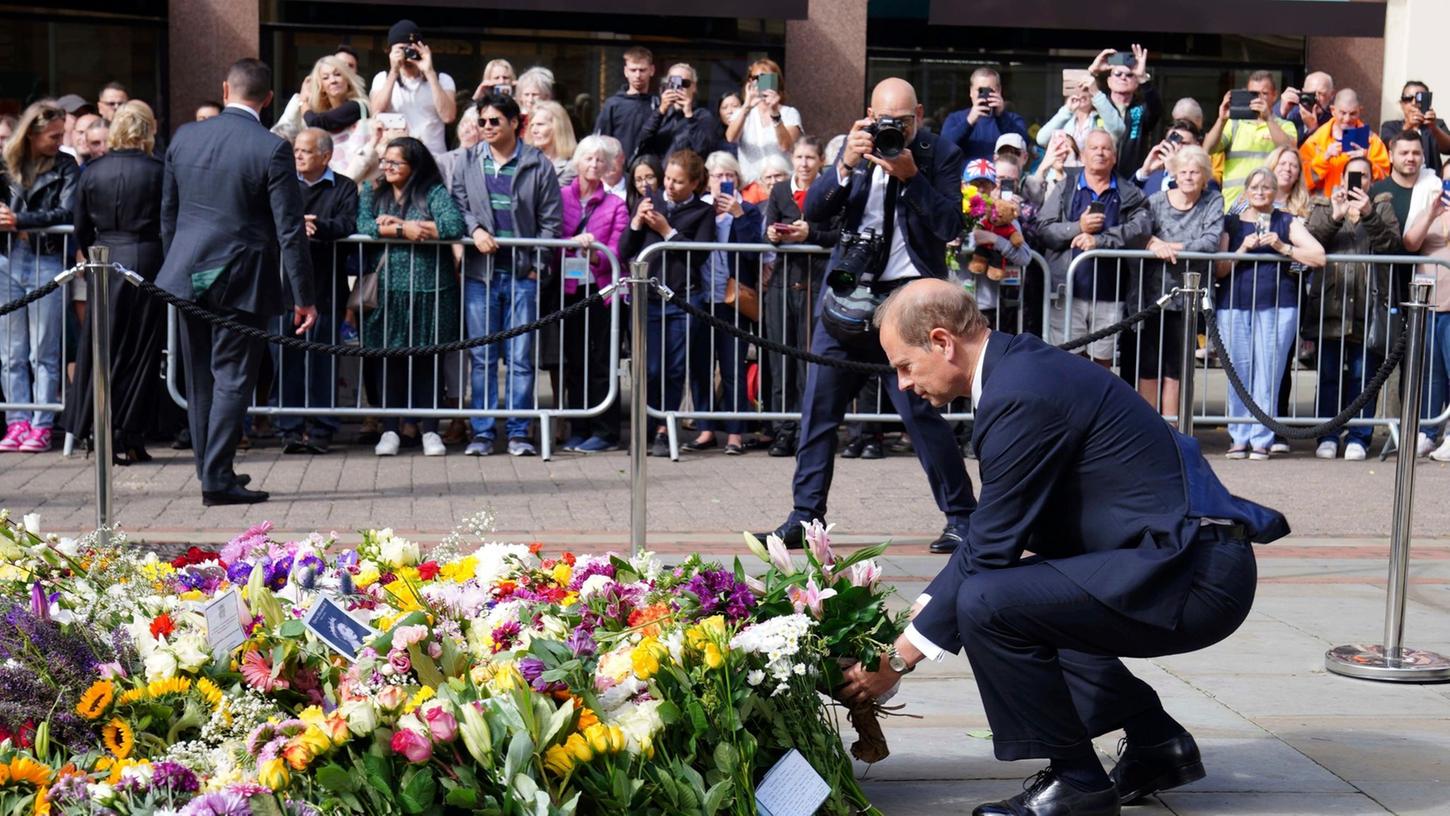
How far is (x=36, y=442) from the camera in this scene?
10.4 m

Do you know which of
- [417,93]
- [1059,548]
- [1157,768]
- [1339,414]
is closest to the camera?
[1059,548]

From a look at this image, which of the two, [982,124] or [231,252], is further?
[982,124]

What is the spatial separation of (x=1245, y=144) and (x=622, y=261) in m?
4.95

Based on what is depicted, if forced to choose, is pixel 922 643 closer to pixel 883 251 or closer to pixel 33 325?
pixel 883 251

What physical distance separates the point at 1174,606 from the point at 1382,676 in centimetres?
202

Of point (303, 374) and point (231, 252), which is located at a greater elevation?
point (231, 252)

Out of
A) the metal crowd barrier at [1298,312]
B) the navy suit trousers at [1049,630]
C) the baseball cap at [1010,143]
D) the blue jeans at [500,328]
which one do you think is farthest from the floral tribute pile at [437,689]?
the baseball cap at [1010,143]

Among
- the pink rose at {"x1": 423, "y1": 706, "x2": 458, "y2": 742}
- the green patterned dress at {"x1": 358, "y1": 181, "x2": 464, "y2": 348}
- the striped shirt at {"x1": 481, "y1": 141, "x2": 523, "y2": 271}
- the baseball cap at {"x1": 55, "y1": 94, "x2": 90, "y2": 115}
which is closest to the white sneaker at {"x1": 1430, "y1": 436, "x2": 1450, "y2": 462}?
the striped shirt at {"x1": 481, "y1": 141, "x2": 523, "y2": 271}

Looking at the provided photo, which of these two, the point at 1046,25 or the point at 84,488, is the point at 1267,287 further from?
the point at 84,488

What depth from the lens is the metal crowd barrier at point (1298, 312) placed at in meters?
11.0

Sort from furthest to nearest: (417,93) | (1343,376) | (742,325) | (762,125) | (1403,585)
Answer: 1. (762,125)
2. (417,93)
3. (1343,376)
4. (742,325)
5. (1403,585)

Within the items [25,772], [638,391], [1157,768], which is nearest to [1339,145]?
[638,391]

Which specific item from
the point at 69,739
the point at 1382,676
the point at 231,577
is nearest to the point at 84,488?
the point at 231,577

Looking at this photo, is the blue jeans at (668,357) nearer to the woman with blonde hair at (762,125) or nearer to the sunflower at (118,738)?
the woman with blonde hair at (762,125)
